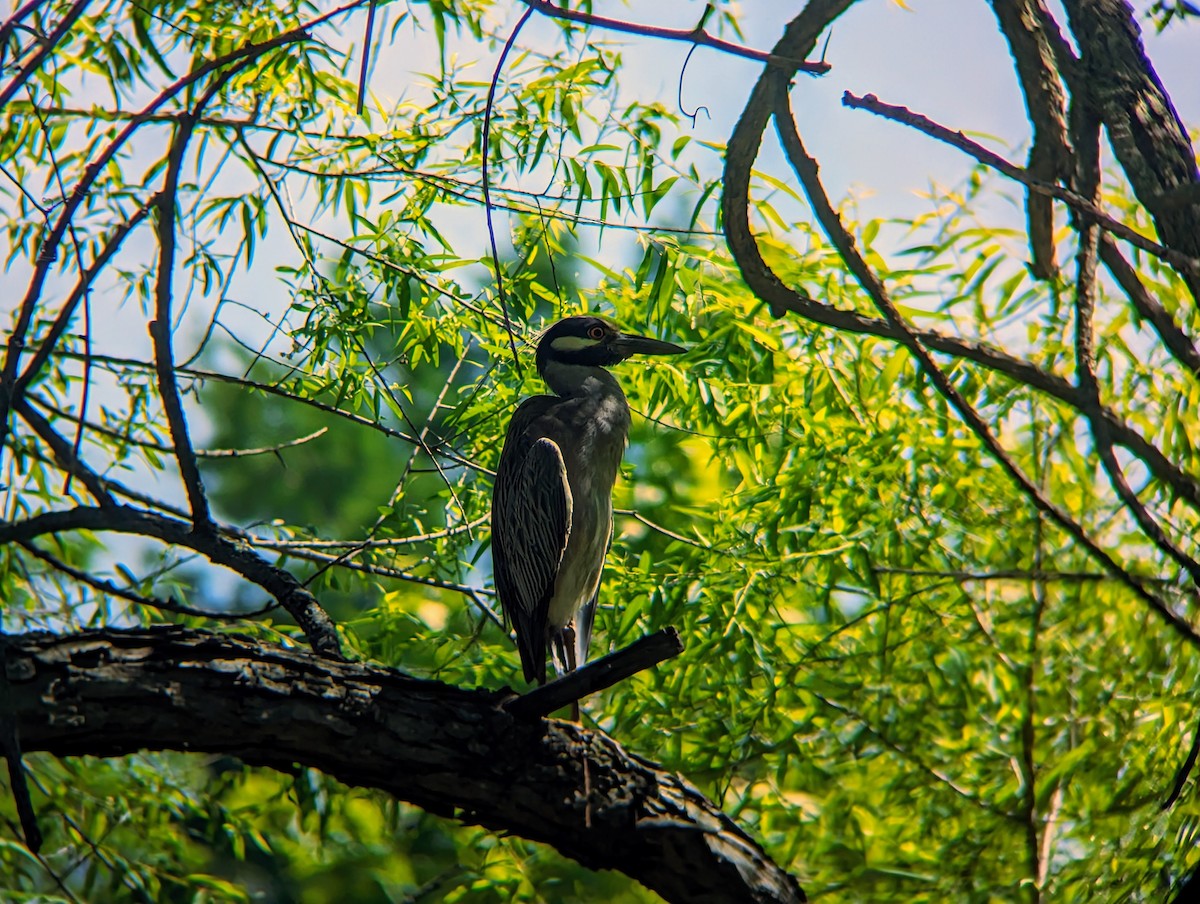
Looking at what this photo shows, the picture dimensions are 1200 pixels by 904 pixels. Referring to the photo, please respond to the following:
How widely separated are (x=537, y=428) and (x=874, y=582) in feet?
3.12

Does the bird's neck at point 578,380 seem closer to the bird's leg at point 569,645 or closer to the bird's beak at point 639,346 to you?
the bird's beak at point 639,346

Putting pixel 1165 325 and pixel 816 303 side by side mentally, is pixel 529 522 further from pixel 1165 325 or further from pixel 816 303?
pixel 1165 325

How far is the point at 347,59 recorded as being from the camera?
2426 mm

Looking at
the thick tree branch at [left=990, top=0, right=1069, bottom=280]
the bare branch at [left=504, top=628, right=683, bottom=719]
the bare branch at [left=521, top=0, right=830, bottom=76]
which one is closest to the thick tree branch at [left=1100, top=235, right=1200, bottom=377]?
the thick tree branch at [left=990, top=0, right=1069, bottom=280]

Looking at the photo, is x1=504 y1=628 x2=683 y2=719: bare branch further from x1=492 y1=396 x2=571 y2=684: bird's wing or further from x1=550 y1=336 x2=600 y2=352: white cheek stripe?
x1=550 y1=336 x2=600 y2=352: white cheek stripe

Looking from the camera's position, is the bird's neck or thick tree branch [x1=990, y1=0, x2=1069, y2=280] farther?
the bird's neck

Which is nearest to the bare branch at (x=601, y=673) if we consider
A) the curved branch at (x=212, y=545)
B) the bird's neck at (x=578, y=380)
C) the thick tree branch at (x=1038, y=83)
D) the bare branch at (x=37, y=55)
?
the curved branch at (x=212, y=545)

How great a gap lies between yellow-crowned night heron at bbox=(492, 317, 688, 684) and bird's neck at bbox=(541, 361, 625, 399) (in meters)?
0.02

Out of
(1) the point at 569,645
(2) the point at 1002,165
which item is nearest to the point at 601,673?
(2) the point at 1002,165

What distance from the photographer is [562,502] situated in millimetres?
2803

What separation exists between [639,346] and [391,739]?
4.89ft

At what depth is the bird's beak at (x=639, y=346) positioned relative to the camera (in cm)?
280

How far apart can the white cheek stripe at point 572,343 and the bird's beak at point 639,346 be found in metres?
0.10

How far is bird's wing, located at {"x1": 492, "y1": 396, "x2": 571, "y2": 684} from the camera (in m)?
2.79
